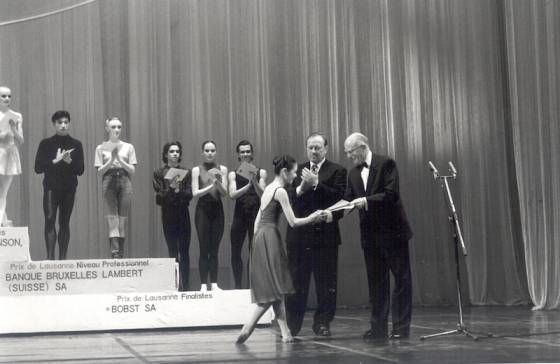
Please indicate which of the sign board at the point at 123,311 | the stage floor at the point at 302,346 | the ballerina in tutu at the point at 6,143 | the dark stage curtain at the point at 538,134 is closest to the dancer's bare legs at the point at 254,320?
the stage floor at the point at 302,346

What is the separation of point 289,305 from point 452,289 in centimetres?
482

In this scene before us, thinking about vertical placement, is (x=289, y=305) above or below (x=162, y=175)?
below

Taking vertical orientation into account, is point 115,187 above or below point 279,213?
above

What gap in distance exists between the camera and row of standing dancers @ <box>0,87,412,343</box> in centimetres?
654

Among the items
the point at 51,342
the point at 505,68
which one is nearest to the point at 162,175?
the point at 51,342

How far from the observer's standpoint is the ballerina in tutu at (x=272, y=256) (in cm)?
640

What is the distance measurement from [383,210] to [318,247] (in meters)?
0.71

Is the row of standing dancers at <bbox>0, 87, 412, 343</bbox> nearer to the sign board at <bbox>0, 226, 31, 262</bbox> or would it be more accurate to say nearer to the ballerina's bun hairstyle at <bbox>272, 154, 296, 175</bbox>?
the ballerina's bun hairstyle at <bbox>272, 154, 296, 175</bbox>

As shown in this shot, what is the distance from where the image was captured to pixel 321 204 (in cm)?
722

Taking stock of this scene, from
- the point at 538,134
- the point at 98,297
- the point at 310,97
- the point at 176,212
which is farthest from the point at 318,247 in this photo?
the point at 538,134

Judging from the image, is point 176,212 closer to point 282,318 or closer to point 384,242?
point 282,318

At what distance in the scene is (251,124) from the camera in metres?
11.2

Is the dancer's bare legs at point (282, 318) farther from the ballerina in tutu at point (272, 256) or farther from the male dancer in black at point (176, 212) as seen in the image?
the male dancer in black at point (176, 212)

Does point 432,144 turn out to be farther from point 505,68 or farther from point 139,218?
point 139,218
